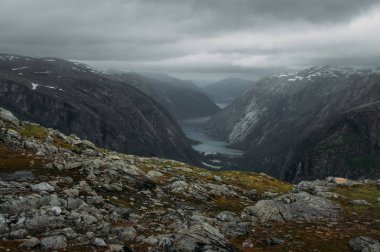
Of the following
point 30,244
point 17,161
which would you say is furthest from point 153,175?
point 30,244

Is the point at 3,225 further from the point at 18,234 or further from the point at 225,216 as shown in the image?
the point at 225,216

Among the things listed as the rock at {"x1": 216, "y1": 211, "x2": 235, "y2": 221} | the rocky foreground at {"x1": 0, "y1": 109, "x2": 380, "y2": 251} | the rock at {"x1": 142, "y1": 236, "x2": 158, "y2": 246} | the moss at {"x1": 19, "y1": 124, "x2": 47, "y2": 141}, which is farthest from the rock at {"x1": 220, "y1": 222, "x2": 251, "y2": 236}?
the moss at {"x1": 19, "y1": 124, "x2": 47, "y2": 141}

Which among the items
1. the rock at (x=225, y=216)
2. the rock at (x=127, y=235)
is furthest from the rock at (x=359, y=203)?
the rock at (x=127, y=235)

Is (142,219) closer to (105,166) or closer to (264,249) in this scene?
(264,249)

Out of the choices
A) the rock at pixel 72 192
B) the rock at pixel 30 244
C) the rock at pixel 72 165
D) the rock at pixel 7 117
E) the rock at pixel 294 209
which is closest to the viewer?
the rock at pixel 30 244

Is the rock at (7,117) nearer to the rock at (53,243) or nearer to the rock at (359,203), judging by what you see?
the rock at (53,243)

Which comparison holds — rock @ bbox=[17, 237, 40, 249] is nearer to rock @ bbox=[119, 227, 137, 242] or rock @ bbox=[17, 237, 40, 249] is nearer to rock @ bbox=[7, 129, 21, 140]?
rock @ bbox=[119, 227, 137, 242]
